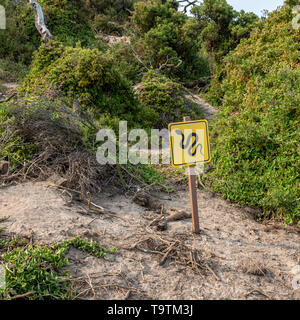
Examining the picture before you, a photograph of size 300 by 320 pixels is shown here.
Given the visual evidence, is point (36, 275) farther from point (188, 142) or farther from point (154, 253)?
point (188, 142)

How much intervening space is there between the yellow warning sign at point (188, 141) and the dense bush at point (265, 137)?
62.0 inches

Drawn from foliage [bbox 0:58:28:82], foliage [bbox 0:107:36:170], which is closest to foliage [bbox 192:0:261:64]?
foliage [bbox 0:58:28:82]

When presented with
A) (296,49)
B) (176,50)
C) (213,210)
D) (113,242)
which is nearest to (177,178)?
(213,210)

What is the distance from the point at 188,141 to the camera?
372 cm

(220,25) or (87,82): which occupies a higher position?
(220,25)

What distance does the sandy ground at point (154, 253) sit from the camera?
2979mm

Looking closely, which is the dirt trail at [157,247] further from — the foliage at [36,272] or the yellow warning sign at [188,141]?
the yellow warning sign at [188,141]

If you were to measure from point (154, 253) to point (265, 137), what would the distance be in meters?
2.81

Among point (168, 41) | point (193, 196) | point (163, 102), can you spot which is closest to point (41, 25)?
point (168, 41)

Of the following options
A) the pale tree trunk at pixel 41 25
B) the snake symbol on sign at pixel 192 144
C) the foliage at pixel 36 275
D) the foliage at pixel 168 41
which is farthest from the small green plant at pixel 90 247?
the foliage at pixel 168 41

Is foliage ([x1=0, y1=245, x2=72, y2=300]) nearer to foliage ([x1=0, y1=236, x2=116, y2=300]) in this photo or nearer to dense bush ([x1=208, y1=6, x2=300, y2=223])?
foliage ([x1=0, y1=236, x2=116, y2=300])
